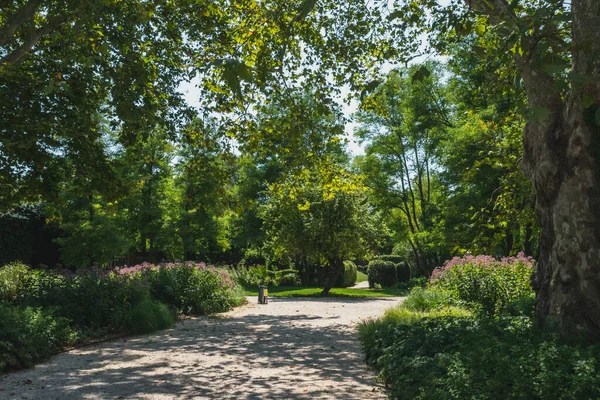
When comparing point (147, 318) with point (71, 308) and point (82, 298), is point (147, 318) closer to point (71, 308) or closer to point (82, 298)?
point (82, 298)

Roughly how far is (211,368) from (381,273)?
28.5 metres

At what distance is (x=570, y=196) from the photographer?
20.2ft

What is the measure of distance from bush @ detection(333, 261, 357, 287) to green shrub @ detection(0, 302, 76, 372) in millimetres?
24432

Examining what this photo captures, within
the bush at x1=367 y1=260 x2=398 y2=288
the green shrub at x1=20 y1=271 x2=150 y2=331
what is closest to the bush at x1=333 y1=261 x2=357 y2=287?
the bush at x1=367 y1=260 x2=398 y2=288

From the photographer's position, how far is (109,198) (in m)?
11.5

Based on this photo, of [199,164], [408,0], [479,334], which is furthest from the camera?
[199,164]

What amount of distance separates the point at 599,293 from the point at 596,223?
30.3 inches

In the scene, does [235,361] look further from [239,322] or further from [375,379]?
[239,322]

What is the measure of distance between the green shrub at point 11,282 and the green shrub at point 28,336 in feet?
5.64

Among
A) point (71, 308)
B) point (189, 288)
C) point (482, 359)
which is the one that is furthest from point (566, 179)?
point (189, 288)

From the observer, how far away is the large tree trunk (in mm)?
5867

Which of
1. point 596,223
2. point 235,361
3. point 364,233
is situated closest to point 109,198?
point 235,361

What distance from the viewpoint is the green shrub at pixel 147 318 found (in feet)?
35.8

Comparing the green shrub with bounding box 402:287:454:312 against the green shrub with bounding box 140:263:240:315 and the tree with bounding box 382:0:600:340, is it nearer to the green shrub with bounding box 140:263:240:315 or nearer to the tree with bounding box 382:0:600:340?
the tree with bounding box 382:0:600:340
